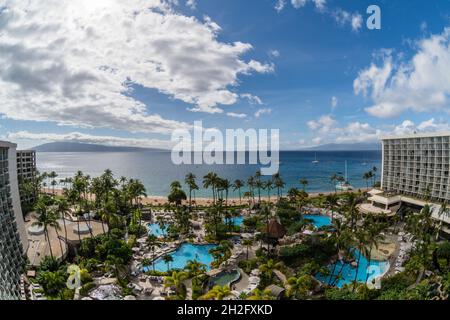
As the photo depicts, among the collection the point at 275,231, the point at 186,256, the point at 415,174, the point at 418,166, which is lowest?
the point at 186,256

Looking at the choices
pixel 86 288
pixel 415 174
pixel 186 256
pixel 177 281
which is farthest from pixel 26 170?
pixel 415 174

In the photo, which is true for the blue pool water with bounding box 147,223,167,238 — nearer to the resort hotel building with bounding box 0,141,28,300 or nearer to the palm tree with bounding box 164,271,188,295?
the resort hotel building with bounding box 0,141,28,300

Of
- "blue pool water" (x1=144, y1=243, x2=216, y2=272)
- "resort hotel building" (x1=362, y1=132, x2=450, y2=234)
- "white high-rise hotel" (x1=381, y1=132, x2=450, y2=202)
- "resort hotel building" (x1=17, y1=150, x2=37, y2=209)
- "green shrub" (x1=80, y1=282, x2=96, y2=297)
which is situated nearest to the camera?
"green shrub" (x1=80, y1=282, x2=96, y2=297)

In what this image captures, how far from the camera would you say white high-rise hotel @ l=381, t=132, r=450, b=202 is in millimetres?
39594

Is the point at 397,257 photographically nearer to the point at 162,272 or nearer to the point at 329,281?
the point at 329,281

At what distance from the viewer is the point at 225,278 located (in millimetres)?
25531

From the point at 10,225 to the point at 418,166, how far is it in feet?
189

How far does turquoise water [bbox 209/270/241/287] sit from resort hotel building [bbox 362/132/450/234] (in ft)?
95.7

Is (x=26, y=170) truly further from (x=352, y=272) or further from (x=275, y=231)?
(x=352, y=272)

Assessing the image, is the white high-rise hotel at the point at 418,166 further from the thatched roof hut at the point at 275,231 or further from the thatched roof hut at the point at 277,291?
the thatched roof hut at the point at 277,291

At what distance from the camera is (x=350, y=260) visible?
2855cm

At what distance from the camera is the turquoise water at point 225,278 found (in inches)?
966

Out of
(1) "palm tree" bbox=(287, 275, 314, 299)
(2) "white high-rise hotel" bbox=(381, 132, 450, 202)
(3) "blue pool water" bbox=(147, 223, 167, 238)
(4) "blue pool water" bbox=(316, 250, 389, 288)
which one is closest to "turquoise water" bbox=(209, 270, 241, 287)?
(1) "palm tree" bbox=(287, 275, 314, 299)
